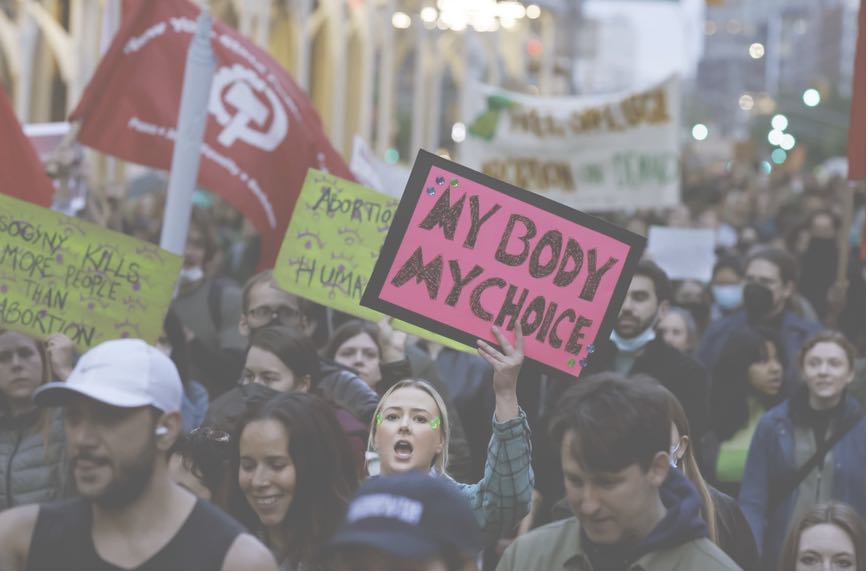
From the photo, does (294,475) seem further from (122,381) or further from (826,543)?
(826,543)

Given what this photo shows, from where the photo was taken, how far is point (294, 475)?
4.92 meters

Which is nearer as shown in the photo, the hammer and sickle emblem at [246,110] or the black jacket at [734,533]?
the black jacket at [734,533]

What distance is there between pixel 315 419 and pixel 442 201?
1029 millimetres

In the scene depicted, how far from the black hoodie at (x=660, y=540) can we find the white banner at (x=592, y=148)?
31.2 feet

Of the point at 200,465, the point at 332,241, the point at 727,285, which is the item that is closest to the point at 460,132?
the point at 727,285

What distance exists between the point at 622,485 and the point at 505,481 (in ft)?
3.86

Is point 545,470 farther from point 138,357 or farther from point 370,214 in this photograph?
point 138,357

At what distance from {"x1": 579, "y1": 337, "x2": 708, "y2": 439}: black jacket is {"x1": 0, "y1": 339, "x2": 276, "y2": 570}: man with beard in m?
3.72

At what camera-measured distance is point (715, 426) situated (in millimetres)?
8320

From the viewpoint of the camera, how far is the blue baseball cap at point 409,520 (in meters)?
3.35

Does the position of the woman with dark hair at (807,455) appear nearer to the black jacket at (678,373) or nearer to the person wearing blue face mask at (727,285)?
the black jacket at (678,373)

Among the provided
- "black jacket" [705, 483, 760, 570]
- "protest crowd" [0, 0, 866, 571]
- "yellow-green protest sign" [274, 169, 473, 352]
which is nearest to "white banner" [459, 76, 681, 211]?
"protest crowd" [0, 0, 866, 571]

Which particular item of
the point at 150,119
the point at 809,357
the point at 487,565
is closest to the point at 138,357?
the point at 487,565

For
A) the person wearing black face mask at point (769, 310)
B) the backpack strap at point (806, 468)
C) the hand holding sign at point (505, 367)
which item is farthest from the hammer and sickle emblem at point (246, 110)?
the hand holding sign at point (505, 367)
